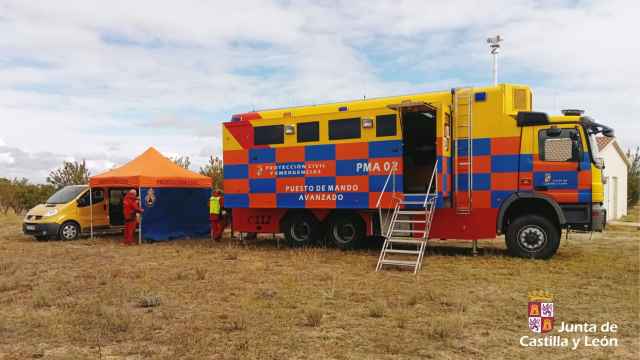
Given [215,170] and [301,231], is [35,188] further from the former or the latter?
[301,231]

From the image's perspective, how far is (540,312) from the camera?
6.55 metres

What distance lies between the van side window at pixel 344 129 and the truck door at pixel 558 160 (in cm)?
363

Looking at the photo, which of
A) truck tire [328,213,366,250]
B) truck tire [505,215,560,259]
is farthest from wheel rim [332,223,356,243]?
truck tire [505,215,560,259]

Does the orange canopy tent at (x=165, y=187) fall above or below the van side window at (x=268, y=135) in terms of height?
below

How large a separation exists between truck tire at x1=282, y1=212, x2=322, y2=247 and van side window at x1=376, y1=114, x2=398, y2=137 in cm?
276

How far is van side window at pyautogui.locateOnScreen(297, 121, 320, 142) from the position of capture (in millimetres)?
12320

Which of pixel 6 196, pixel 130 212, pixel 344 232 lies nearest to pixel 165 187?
pixel 130 212

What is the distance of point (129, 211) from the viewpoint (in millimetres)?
14734

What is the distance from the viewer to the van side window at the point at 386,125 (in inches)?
449

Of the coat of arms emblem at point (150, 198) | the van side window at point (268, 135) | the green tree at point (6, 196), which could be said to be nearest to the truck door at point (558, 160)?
the van side window at point (268, 135)

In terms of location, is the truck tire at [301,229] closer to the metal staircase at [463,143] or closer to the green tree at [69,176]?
the metal staircase at [463,143]

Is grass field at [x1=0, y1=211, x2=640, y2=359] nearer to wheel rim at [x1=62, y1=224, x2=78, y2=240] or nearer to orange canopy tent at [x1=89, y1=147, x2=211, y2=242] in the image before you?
orange canopy tent at [x1=89, y1=147, x2=211, y2=242]

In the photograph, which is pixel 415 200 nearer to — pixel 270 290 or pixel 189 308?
pixel 270 290

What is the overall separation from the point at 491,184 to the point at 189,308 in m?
6.62
